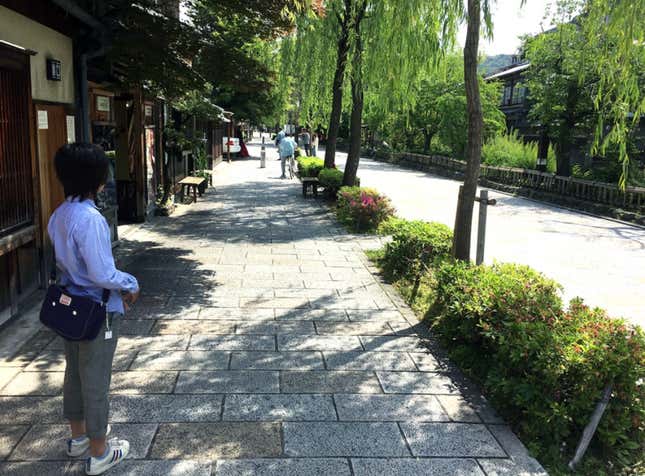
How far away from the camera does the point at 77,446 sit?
321 centimetres

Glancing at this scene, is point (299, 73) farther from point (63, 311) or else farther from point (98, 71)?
point (63, 311)

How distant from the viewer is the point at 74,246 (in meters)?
2.77

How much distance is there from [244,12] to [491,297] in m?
5.08

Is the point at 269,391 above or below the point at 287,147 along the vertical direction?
below

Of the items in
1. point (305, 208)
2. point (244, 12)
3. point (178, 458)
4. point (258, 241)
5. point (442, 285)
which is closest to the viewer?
point (178, 458)

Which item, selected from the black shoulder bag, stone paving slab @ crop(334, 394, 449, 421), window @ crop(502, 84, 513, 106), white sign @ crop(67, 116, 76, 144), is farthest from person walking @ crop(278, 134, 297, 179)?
window @ crop(502, 84, 513, 106)

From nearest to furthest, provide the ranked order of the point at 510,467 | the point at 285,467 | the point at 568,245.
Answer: the point at 285,467
the point at 510,467
the point at 568,245

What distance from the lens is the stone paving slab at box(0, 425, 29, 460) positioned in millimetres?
3264

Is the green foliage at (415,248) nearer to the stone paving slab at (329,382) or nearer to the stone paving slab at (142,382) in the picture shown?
the stone paving slab at (329,382)

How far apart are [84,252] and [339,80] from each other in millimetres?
13123

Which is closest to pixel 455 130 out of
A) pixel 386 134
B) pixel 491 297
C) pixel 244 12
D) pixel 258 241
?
pixel 386 134

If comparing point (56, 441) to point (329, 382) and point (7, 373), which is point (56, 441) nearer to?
point (7, 373)

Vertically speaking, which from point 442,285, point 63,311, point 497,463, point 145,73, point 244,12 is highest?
point 244,12

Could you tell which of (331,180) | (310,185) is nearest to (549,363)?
(331,180)
